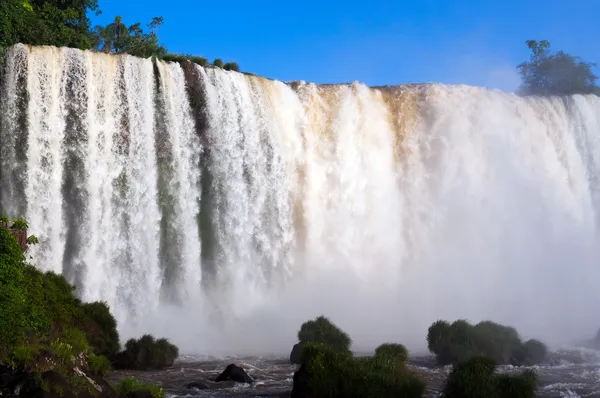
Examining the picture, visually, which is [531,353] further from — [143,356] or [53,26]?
[53,26]

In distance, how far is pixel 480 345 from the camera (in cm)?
1752

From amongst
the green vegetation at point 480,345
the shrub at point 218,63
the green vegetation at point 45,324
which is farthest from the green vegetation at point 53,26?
the green vegetation at point 480,345

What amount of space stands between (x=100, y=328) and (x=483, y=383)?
9.22m

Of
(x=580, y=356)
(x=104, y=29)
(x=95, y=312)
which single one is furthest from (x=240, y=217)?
(x=104, y=29)

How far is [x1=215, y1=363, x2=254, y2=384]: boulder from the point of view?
15.0 m

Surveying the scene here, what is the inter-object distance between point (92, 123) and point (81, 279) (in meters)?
4.52

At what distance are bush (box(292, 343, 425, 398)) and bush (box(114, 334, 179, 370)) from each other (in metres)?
4.73

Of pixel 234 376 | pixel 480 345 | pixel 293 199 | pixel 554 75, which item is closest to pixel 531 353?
pixel 480 345

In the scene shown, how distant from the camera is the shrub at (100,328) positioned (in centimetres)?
1673

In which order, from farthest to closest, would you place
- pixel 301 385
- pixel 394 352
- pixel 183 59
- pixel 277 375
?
1. pixel 183 59
2. pixel 277 375
3. pixel 394 352
4. pixel 301 385

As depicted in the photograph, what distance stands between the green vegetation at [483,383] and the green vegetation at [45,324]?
6083 millimetres

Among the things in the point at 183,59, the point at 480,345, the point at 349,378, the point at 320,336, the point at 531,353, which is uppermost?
the point at 183,59

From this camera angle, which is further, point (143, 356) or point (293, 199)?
point (293, 199)

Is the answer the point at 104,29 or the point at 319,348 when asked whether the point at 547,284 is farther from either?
the point at 104,29
